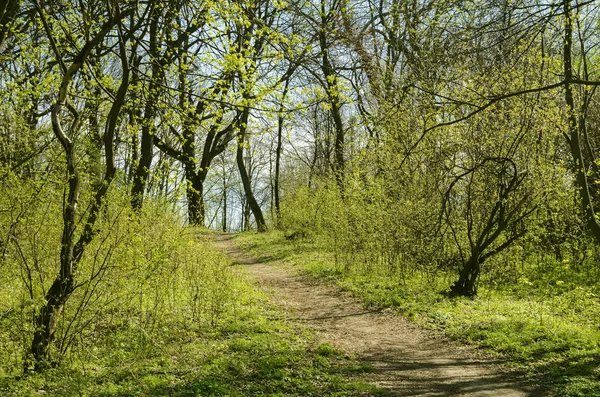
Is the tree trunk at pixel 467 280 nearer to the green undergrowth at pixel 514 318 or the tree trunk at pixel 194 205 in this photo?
the green undergrowth at pixel 514 318

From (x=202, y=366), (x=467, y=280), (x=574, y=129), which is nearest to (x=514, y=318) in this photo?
(x=467, y=280)

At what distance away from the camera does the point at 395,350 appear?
21.6 feet

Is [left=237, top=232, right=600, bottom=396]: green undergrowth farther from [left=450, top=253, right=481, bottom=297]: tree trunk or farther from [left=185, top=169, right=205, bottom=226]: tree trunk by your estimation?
[left=185, top=169, right=205, bottom=226]: tree trunk

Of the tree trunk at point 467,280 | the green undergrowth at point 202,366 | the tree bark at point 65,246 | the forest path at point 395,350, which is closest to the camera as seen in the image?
the green undergrowth at point 202,366

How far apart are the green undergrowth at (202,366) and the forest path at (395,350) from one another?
384 mm

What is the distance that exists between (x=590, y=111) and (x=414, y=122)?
505cm

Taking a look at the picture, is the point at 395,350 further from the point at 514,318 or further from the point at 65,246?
the point at 65,246

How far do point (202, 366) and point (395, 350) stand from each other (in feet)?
8.57

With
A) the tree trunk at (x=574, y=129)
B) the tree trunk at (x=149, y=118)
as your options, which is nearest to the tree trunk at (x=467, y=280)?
the tree trunk at (x=574, y=129)

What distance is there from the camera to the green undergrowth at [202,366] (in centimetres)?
478

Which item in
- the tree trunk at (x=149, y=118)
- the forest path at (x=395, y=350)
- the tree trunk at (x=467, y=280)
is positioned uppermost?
the tree trunk at (x=149, y=118)

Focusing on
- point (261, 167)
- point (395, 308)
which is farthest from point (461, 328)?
point (261, 167)

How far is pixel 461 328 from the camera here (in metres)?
7.19

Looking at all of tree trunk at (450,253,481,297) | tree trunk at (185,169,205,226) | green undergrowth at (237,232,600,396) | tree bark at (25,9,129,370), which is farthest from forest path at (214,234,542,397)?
tree bark at (25,9,129,370)
